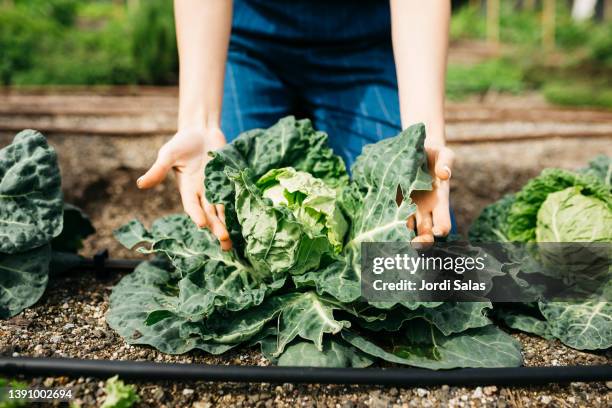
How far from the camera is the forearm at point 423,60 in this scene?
7.58ft

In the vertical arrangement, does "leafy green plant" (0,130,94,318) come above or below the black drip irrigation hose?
above

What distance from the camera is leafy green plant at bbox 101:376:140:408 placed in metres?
1.64

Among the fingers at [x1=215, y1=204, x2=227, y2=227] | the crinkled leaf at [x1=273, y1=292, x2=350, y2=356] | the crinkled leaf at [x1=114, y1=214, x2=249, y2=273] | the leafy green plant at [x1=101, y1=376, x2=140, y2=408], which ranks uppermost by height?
the fingers at [x1=215, y1=204, x2=227, y2=227]

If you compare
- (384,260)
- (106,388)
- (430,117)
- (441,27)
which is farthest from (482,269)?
(106,388)

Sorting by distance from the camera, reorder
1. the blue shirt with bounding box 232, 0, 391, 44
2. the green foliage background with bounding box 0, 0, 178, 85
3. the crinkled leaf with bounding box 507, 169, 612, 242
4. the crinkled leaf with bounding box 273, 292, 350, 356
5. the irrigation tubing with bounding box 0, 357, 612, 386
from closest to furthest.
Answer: the irrigation tubing with bounding box 0, 357, 612, 386
the crinkled leaf with bounding box 273, 292, 350, 356
the crinkled leaf with bounding box 507, 169, 612, 242
the blue shirt with bounding box 232, 0, 391, 44
the green foliage background with bounding box 0, 0, 178, 85

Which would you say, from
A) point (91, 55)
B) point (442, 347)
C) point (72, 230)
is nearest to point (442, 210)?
point (442, 347)

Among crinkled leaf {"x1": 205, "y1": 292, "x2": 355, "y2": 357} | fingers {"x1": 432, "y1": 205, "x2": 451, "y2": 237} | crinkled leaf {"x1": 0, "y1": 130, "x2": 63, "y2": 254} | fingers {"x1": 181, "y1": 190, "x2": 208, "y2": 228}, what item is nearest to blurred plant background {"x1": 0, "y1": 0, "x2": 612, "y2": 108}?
crinkled leaf {"x1": 0, "y1": 130, "x2": 63, "y2": 254}

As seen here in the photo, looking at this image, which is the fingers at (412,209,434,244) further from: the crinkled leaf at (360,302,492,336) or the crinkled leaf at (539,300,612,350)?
the crinkled leaf at (539,300,612,350)

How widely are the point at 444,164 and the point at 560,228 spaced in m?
0.78

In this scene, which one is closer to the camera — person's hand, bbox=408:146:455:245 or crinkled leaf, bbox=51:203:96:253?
person's hand, bbox=408:146:455:245

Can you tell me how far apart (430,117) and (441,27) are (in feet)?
1.49

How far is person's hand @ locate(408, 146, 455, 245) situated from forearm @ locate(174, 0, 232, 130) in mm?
955

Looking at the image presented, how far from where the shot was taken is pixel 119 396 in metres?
1.65

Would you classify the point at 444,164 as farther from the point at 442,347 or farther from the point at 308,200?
the point at 442,347
